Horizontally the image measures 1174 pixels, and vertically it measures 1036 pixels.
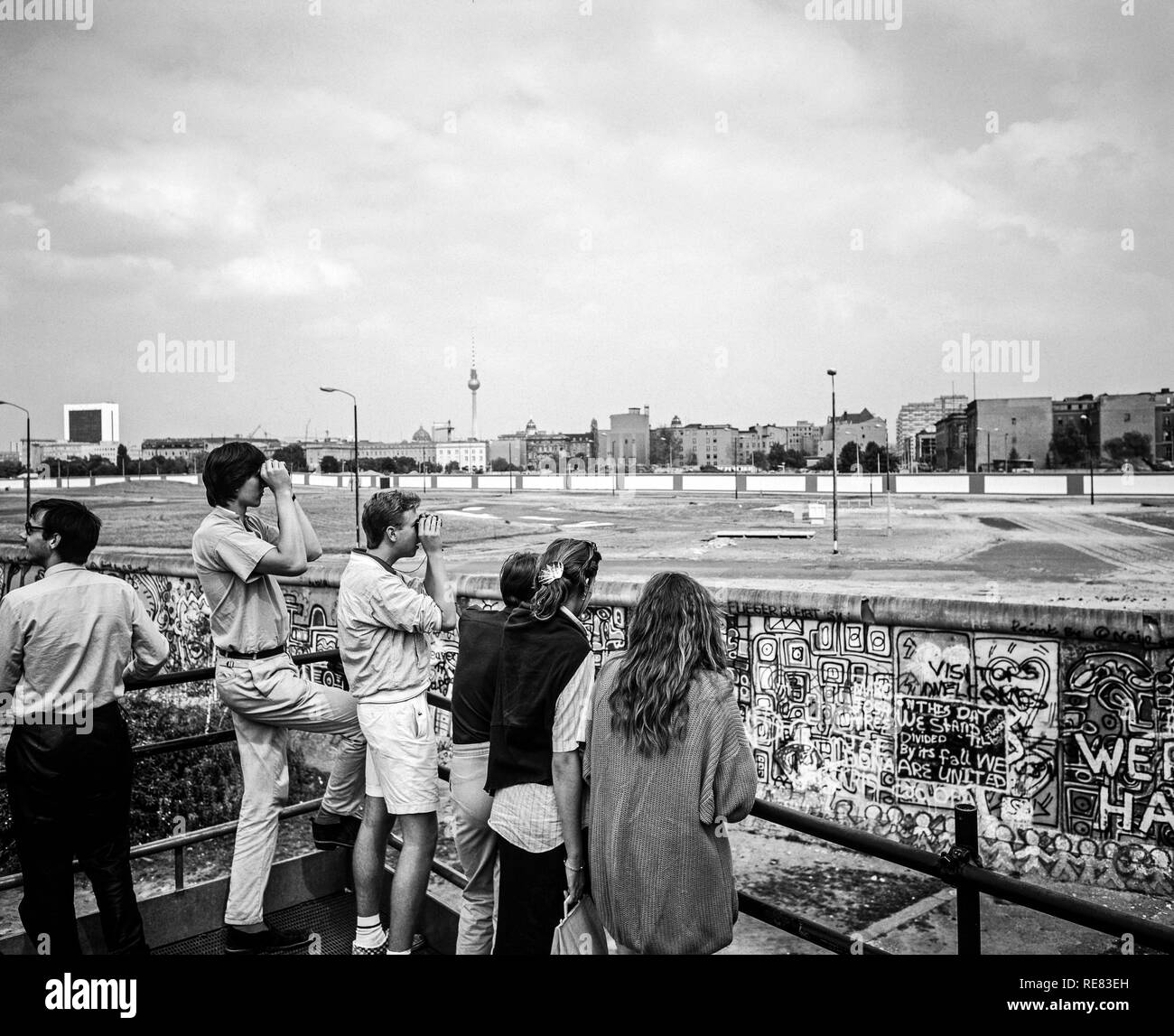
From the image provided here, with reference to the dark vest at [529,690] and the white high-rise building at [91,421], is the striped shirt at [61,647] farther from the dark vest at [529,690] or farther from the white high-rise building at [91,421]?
the white high-rise building at [91,421]

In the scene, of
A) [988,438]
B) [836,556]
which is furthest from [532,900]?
[988,438]

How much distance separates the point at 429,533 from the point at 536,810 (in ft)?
4.43

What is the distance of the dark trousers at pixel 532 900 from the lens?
329 cm

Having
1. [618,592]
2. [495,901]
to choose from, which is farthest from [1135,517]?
[495,901]

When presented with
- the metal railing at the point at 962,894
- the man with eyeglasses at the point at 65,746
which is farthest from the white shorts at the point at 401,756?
the metal railing at the point at 962,894

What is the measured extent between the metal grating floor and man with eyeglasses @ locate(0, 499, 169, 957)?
449 mm

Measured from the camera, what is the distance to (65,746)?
3496mm

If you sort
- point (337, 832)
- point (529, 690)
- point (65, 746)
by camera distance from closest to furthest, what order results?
point (529, 690)
point (65, 746)
point (337, 832)

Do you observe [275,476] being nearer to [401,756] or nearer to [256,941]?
[401,756]

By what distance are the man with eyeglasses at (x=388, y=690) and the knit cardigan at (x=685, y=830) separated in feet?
4.70

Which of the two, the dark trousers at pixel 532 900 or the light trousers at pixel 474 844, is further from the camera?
the light trousers at pixel 474 844

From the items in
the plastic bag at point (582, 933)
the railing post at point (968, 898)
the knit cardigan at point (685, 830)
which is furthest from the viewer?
the plastic bag at point (582, 933)
